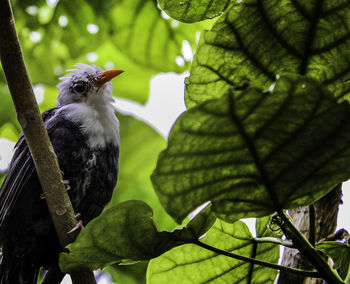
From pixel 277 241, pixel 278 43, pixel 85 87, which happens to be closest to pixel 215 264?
pixel 277 241

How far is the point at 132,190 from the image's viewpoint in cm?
246

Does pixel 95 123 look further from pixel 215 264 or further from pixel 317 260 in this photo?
pixel 317 260

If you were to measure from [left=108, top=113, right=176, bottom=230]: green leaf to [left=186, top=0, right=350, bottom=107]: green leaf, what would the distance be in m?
1.33

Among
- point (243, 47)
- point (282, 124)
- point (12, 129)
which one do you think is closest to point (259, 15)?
point (243, 47)

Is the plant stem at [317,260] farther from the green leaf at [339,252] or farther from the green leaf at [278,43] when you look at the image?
the green leaf at [278,43]

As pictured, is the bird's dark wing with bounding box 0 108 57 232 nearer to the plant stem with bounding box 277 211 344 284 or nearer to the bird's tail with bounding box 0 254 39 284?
the bird's tail with bounding box 0 254 39 284

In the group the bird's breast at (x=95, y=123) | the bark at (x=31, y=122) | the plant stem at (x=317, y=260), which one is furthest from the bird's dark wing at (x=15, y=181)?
the plant stem at (x=317, y=260)

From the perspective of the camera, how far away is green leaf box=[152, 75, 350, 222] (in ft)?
2.48

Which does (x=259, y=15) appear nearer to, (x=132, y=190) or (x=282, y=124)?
(x=282, y=124)

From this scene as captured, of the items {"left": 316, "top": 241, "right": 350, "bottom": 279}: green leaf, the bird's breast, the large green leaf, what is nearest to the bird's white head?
the bird's breast

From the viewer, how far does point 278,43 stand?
937mm

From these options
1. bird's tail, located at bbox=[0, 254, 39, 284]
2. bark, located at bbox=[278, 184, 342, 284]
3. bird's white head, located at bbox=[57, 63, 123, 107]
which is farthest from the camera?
bird's white head, located at bbox=[57, 63, 123, 107]

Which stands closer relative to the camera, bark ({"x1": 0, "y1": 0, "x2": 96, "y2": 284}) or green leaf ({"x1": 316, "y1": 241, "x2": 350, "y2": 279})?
green leaf ({"x1": 316, "y1": 241, "x2": 350, "y2": 279})

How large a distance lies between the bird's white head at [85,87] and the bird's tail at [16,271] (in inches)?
38.1
